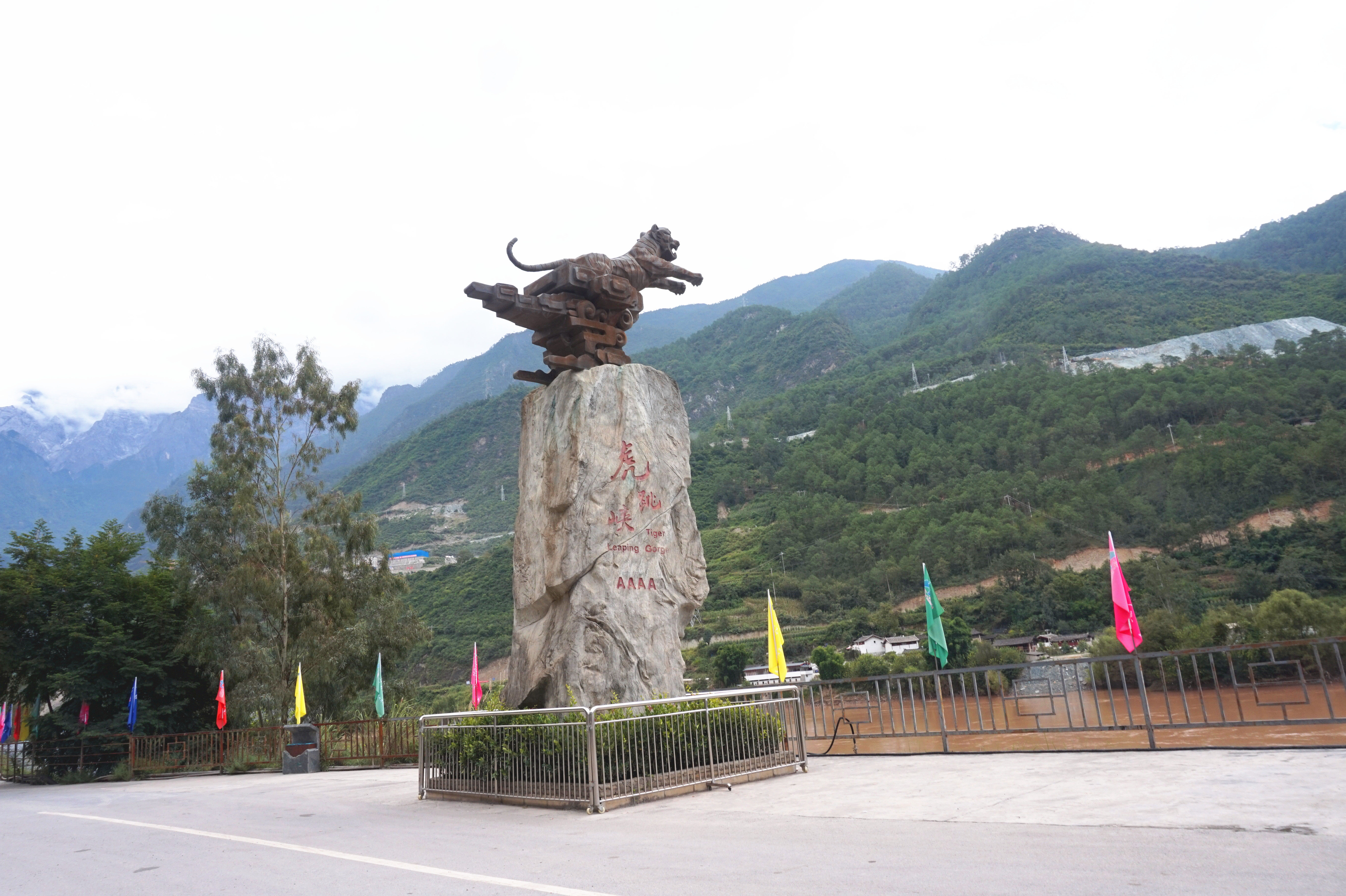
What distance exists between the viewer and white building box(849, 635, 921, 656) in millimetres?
36562

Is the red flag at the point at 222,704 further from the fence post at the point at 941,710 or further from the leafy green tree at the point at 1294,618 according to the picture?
the leafy green tree at the point at 1294,618

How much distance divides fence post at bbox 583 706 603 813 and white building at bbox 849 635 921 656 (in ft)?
107

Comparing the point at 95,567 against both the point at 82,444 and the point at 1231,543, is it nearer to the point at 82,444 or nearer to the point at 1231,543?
the point at 1231,543

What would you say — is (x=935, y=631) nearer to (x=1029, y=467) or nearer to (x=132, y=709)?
(x=132, y=709)

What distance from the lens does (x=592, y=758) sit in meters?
5.40

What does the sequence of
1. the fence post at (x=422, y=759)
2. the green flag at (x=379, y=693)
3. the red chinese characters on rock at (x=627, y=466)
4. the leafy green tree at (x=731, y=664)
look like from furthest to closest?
1. the leafy green tree at (x=731, y=664)
2. the green flag at (x=379, y=693)
3. the red chinese characters on rock at (x=627, y=466)
4. the fence post at (x=422, y=759)

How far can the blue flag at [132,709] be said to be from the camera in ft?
49.1

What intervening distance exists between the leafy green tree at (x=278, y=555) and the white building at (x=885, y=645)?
24190mm

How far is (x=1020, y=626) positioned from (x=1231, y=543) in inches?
529

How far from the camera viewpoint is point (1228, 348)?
2470 inches

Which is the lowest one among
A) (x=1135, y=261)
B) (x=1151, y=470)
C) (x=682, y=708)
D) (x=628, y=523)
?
(x=682, y=708)

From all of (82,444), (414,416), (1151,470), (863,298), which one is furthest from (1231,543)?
(82,444)

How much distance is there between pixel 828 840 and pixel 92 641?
1633 cm

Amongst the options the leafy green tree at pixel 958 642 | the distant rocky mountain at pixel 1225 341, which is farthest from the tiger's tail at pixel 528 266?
the distant rocky mountain at pixel 1225 341
